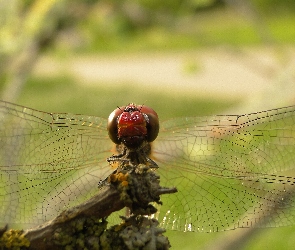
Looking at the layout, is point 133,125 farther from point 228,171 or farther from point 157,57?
point 157,57

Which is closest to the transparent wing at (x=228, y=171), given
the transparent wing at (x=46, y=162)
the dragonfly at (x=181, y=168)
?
the dragonfly at (x=181, y=168)

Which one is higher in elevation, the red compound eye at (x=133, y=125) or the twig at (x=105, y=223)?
the red compound eye at (x=133, y=125)

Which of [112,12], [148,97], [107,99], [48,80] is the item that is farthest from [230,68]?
[112,12]

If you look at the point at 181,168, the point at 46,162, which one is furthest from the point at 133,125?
the point at 181,168

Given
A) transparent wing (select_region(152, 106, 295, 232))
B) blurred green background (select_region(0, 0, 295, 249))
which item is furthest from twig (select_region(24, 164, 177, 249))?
blurred green background (select_region(0, 0, 295, 249))

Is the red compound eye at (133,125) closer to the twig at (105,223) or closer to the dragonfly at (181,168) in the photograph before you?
the dragonfly at (181,168)

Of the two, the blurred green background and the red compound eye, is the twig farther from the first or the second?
the blurred green background

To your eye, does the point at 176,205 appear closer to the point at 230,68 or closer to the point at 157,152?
the point at 157,152
